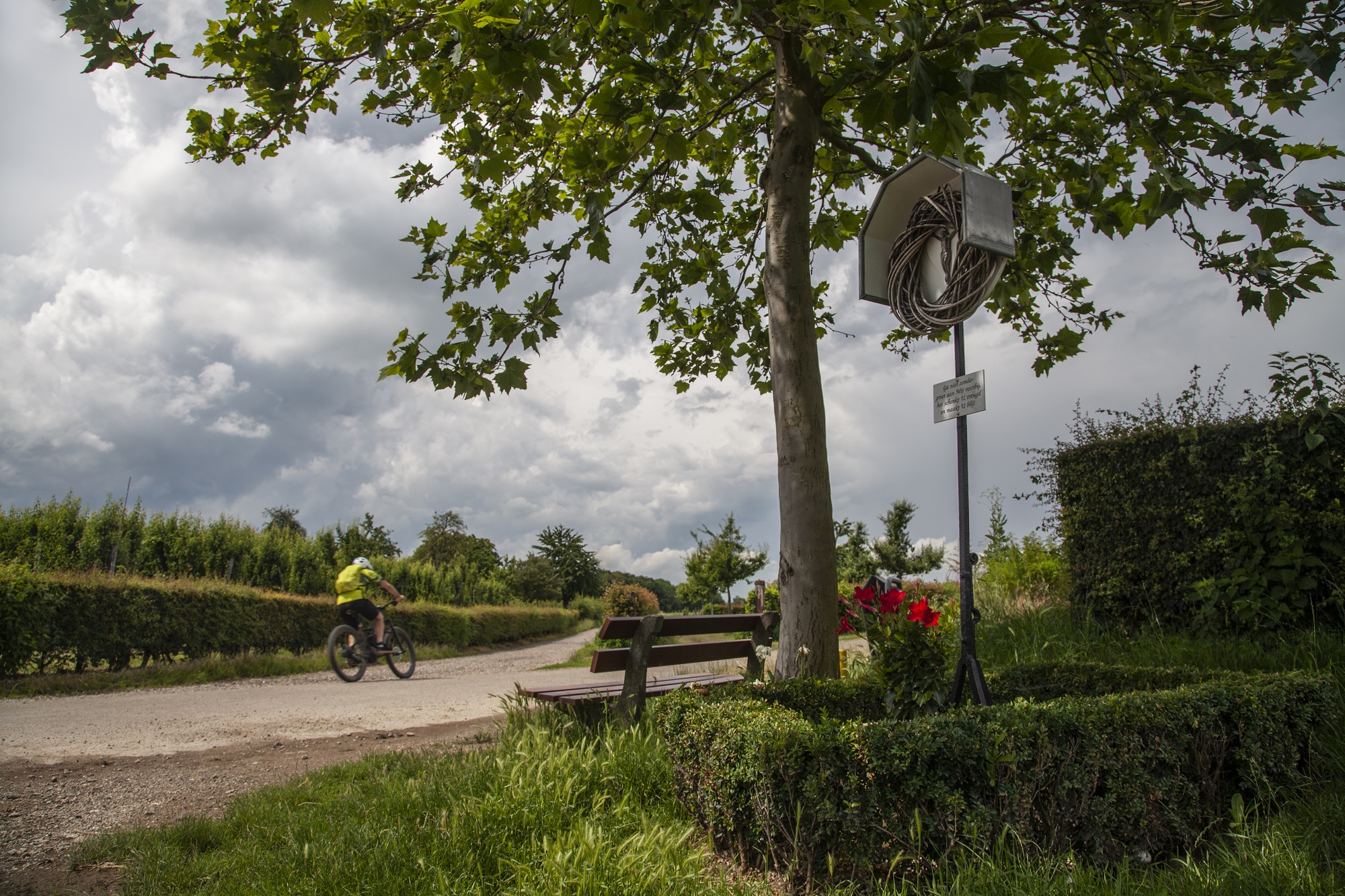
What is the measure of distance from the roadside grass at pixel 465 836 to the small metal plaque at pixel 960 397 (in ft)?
8.15

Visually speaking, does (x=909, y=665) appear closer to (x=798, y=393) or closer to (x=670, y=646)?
(x=670, y=646)

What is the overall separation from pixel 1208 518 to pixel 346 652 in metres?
11.9

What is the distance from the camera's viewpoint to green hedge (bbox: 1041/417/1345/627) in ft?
20.7

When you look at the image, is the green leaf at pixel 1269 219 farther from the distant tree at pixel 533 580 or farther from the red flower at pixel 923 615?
the distant tree at pixel 533 580

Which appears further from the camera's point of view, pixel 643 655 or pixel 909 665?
pixel 643 655

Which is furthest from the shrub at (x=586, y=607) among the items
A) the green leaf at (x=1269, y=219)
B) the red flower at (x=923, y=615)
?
the green leaf at (x=1269, y=219)

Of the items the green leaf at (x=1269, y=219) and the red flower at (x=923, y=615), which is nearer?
the green leaf at (x=1269, y=219)

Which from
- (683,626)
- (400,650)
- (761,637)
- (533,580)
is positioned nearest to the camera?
(683,626)

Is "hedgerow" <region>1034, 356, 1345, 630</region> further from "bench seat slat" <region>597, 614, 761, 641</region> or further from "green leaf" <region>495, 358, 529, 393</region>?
"green leaf" <region>495, 358, 529, 393</region>

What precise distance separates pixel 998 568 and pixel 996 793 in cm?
867

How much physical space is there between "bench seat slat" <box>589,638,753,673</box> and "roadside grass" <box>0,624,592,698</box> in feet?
31.6

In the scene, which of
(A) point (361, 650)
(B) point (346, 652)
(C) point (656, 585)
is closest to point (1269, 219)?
(A) point (361, 650)

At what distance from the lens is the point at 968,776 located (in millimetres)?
2783

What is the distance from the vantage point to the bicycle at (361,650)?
38.0 feet
